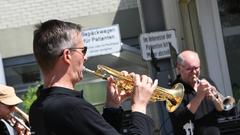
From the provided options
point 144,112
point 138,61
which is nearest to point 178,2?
point 138,61

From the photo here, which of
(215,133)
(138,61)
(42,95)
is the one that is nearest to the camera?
(42,95)

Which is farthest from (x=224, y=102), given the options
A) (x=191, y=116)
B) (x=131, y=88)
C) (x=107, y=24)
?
(x=107, y=24)

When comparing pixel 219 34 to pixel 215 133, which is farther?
pixel 219 34

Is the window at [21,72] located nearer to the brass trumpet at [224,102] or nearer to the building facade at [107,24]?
the building facade at [107,24]

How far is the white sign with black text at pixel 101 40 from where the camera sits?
7.42m

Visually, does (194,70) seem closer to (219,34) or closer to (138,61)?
(219,34)

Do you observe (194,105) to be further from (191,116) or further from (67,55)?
(67,55)

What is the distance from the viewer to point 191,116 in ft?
13.0

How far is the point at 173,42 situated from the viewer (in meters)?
6.98

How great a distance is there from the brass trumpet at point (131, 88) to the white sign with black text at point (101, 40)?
12.1ft

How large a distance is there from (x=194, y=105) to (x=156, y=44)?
313 cm

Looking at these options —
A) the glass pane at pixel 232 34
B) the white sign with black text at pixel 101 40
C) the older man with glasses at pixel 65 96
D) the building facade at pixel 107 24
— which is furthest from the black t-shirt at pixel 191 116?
the white sign with black text at pixel 101 40

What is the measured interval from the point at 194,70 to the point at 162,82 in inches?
112

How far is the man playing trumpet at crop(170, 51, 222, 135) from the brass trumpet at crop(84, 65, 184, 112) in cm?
22
